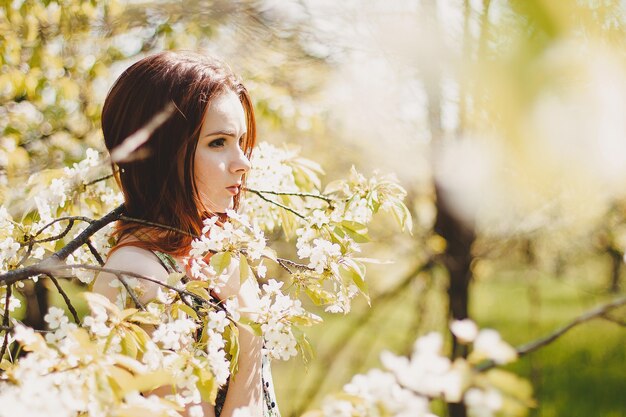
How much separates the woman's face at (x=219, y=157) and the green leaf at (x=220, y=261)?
32cm

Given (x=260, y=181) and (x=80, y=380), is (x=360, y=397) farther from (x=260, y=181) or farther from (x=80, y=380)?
(x=260, y=181)

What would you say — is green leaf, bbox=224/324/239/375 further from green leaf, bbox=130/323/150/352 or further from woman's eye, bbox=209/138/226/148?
woman's eye, bbox=209/138/226/148

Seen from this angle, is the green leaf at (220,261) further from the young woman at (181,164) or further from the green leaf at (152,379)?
the green leaf at (152,379)

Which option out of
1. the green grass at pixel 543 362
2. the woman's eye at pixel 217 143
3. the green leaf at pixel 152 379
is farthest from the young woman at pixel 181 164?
the green grass at pixel 543 362

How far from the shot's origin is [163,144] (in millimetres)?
1493

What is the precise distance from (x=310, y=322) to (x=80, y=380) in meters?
0.50

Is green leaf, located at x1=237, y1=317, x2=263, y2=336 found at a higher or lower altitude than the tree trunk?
higher

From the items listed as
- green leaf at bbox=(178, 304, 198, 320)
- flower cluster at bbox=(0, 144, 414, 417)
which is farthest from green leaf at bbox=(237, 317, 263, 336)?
green leaf at bbox=(178, 304, 198, 320)

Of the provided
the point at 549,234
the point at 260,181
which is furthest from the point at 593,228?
the point at 260,181

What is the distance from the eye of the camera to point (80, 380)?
885 mm

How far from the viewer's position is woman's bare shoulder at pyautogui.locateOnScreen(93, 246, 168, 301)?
1340mm

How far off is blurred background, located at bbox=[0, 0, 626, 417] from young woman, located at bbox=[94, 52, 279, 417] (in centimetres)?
18

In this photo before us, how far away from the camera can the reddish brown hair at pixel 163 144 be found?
4.89 ft

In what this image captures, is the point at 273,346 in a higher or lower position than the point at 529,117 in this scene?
lower
